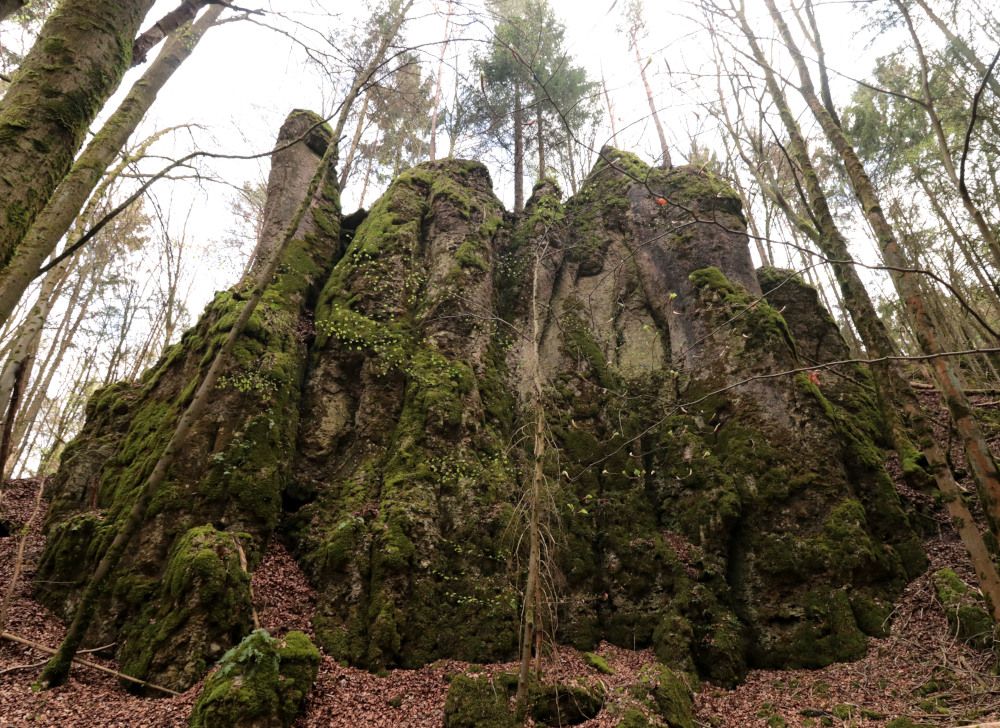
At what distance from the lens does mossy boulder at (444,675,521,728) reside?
5.43 metres

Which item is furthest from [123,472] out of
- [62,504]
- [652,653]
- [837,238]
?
[837,238]

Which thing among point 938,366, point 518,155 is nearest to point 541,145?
point 518,155

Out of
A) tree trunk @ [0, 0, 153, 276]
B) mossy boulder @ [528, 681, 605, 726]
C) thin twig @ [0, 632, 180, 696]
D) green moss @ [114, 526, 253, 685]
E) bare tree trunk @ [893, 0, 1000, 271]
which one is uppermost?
bare tree trunk @ [893, 0, 1000, 271]

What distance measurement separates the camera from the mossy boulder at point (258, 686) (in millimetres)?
4969

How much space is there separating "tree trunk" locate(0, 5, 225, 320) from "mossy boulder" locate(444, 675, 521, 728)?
5584mm

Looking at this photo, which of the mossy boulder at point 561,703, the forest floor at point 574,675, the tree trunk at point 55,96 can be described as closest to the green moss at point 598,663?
the forest floor at point 574,675

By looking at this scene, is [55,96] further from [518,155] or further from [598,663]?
[518,155]

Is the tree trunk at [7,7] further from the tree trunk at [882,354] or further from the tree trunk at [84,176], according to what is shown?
the tree trunk at [882,354]

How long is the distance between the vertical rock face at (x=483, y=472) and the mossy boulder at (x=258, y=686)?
1022mm

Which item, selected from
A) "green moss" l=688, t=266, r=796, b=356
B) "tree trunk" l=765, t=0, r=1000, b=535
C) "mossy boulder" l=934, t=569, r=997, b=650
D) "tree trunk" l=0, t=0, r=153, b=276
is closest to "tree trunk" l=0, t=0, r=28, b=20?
"tree trunk" l=0, t=0, r=153, b=276

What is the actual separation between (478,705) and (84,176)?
5961 mm

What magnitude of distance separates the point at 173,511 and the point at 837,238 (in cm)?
978

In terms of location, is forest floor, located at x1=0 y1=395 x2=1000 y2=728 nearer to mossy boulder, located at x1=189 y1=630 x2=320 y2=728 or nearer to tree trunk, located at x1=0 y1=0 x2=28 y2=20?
mossy boulder, located at x1=189 y1=630 x2=320 y2=728

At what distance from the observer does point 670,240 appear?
13141 mm
